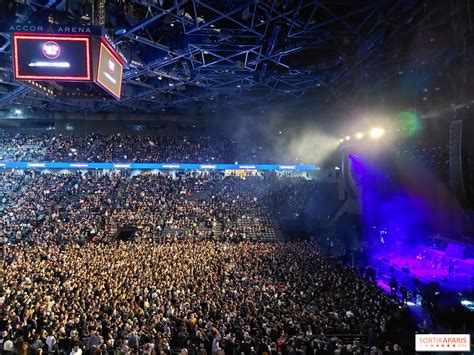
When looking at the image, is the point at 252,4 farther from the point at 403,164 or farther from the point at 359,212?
the point at 359,212

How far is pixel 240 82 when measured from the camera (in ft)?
Result: 83.8

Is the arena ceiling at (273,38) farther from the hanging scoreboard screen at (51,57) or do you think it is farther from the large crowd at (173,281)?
the large crowd at (173,281)

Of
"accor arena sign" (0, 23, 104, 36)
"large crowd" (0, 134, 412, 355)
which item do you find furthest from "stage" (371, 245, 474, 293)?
"accor arena sign" (0, 23, 104, 36)

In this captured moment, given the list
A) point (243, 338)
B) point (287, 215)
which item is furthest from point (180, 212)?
point (243, 338)

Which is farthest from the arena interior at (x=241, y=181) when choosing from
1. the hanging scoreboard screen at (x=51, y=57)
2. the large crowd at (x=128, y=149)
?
the large crowd at (x=128, y=149)

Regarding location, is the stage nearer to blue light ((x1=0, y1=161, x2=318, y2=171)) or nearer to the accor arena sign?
blue light ((x1=0, y1=161, x2=318, y2=171))

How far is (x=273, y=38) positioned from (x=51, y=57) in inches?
389

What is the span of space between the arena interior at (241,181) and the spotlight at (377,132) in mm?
197

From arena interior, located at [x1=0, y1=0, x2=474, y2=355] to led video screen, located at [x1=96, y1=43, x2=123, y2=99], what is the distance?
0.33ft

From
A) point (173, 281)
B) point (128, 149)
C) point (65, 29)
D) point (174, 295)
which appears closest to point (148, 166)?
point (128, 149)

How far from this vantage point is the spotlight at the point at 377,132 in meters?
15.6

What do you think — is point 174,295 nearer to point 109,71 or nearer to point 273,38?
point 109,71

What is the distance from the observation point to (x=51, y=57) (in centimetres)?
996

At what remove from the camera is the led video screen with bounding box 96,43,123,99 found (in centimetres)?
1030
